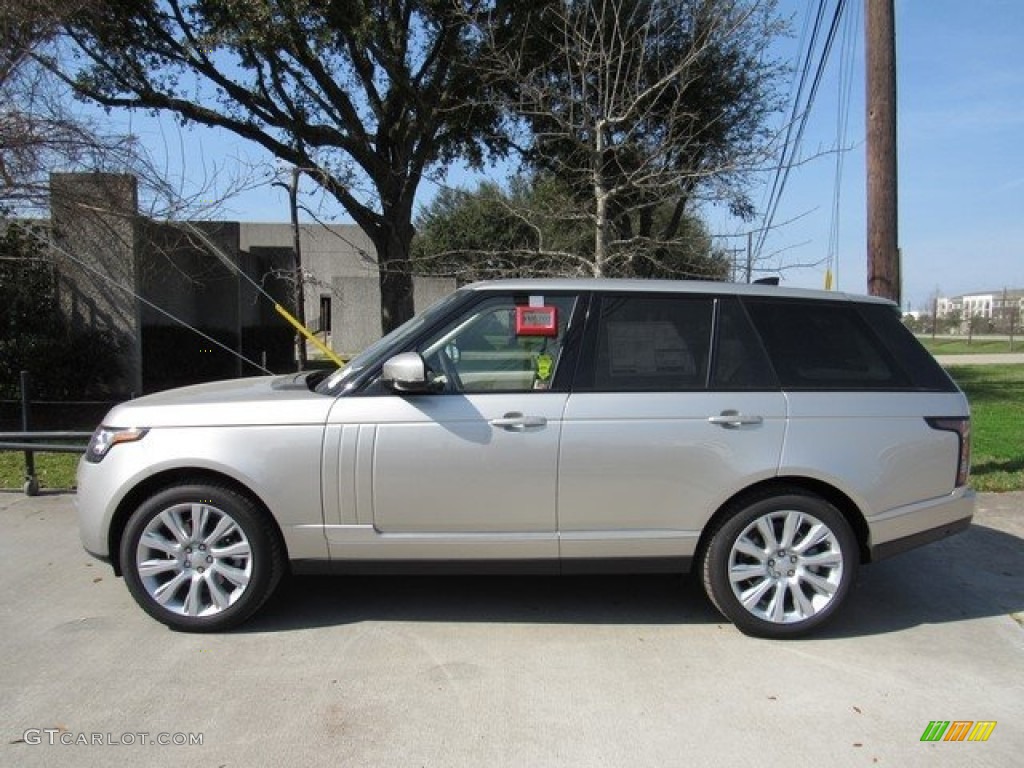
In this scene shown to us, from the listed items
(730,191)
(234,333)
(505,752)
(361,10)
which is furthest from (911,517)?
(234,333)

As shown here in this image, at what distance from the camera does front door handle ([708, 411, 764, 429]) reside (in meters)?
4.18

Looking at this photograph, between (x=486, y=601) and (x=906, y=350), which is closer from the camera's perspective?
(x=906, y=350)

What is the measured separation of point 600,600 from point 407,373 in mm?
1831

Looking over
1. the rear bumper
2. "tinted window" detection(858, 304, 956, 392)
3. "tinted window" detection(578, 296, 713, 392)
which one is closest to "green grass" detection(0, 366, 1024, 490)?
the rear bumper

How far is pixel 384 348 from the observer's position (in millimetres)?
4348

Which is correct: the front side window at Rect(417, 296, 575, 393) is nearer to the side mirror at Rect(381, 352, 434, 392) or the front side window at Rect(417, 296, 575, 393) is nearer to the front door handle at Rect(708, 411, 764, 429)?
the side mirror at Rect(381, 352, 434, 392)

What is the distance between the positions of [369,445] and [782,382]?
85.4 inches

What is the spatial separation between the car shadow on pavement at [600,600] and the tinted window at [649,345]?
1322 mm

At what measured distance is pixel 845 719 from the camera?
3.47m

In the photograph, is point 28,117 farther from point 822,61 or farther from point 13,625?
A: point 822,61

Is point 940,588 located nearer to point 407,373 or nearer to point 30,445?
point 407,373

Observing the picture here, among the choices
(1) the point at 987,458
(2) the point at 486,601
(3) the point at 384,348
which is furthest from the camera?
(1) the point at 987,458

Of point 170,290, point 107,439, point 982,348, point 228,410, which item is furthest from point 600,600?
point 982,348

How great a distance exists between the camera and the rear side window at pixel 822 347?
4.37 m
